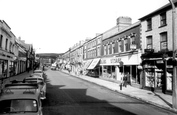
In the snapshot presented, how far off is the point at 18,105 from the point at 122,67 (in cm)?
2063

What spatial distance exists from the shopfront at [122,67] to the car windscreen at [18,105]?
16074mm

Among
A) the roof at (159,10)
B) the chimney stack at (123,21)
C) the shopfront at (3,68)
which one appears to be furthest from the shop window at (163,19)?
the shopfront at (3,68)

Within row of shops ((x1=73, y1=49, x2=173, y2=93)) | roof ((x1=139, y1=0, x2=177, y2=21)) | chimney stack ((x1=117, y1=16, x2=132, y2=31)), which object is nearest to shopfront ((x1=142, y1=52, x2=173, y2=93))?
row of shops ((x1=73, y1=49, x2=173, y2=93))

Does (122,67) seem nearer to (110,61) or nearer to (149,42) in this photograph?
(110,61)

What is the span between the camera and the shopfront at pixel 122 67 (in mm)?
20484

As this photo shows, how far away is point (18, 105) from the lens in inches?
213

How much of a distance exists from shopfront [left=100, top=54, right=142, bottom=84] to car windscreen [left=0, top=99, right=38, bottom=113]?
1607 cm

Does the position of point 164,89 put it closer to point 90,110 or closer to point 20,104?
point 90,110

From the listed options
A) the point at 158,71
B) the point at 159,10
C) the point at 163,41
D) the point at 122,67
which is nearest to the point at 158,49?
the point at 163,41

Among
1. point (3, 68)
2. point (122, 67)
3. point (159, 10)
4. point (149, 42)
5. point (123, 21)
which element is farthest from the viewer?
point (123, 21)

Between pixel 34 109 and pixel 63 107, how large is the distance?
4924mm

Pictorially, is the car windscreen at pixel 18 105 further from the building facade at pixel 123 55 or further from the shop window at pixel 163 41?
the building facade at pixel 123 55

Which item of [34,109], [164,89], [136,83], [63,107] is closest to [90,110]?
[63,107]

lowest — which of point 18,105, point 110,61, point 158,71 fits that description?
point 18,105
